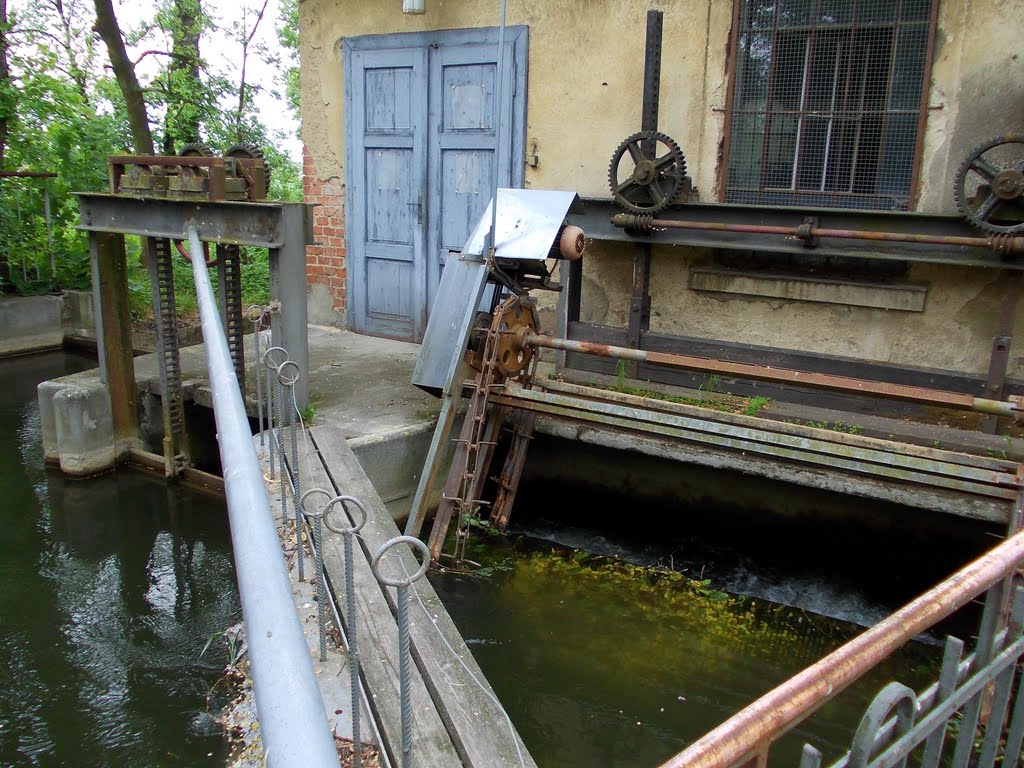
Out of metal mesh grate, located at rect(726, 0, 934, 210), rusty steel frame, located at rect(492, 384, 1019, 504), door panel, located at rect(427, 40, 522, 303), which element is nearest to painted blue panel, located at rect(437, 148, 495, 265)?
door panel, located at rect(427, 40, 522, 303)

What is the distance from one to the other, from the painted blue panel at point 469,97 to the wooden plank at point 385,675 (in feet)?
15.4

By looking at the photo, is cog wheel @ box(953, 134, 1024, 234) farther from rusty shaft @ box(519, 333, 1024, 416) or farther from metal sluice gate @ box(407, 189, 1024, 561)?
rusty shaft @ box(519, 333, 1024, 416)

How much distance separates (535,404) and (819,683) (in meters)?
3.92

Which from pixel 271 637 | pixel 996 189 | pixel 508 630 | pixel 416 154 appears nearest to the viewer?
pixel 271 637

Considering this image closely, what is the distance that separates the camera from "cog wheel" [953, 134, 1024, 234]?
4949 mm

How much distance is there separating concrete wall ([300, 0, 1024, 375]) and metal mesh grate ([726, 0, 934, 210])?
14 centimetres

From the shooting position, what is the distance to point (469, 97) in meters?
7.20

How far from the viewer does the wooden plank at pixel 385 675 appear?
2.37 metres

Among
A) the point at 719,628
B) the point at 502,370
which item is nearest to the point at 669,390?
the point at 502,370

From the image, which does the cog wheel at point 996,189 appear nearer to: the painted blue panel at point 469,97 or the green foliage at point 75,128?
the painted blue panel at point 469,97

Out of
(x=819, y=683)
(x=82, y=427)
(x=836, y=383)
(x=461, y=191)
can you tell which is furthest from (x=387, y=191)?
(x=819, y=683)

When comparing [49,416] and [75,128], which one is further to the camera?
[75,128]

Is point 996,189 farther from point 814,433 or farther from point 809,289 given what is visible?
point 814,433

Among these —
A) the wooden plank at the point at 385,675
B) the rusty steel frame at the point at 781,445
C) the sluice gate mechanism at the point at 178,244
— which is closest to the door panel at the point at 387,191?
the sluice gate mechanism at the point at 178,244
